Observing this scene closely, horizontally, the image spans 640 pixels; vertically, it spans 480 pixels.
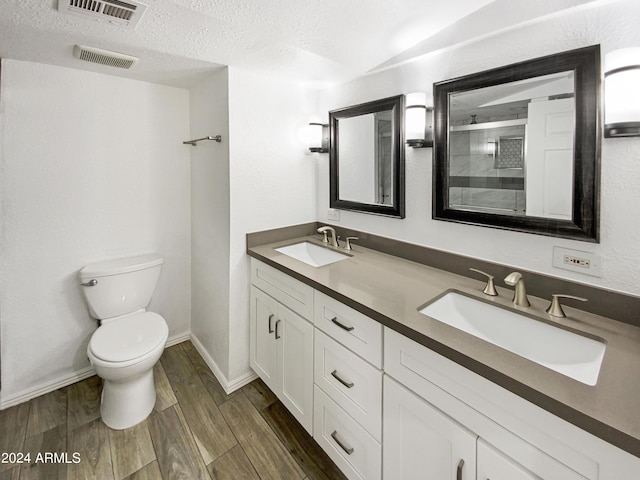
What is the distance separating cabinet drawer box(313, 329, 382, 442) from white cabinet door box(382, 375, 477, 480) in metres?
0.05

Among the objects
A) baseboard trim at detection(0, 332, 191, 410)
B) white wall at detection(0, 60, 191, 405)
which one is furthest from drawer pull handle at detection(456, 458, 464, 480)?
baseboard trim at detection(0, 332, 191, 410)

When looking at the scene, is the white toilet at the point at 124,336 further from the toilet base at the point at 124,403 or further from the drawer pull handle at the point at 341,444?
the drawer pull handle at the point at 341,444

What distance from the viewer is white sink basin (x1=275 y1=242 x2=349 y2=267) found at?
200 centimetres

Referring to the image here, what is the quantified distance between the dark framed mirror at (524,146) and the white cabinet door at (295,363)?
3.03ft

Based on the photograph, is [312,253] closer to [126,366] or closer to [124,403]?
[126,366]

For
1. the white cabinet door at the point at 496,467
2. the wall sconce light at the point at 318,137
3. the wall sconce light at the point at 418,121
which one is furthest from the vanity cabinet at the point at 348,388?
the wall sconce light at the point at 318,137

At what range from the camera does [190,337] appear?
2562mm

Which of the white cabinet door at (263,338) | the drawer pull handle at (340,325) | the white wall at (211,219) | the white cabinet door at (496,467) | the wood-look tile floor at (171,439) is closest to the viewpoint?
the white cabinet door at (496,467)

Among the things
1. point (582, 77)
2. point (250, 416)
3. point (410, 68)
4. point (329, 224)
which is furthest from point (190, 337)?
point (582, 77)

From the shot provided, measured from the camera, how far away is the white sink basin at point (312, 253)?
78.9 inches

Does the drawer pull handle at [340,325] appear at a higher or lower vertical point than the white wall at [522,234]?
lower

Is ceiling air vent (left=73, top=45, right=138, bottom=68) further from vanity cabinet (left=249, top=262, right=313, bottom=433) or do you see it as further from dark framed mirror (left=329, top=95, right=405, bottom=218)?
vanity cabinet (left=249, top=262, right=313, bottom=433)

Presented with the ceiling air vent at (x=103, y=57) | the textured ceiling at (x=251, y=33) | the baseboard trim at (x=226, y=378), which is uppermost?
the ceiling air vent at (x=103, y=57)

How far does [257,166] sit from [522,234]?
4.91ft
